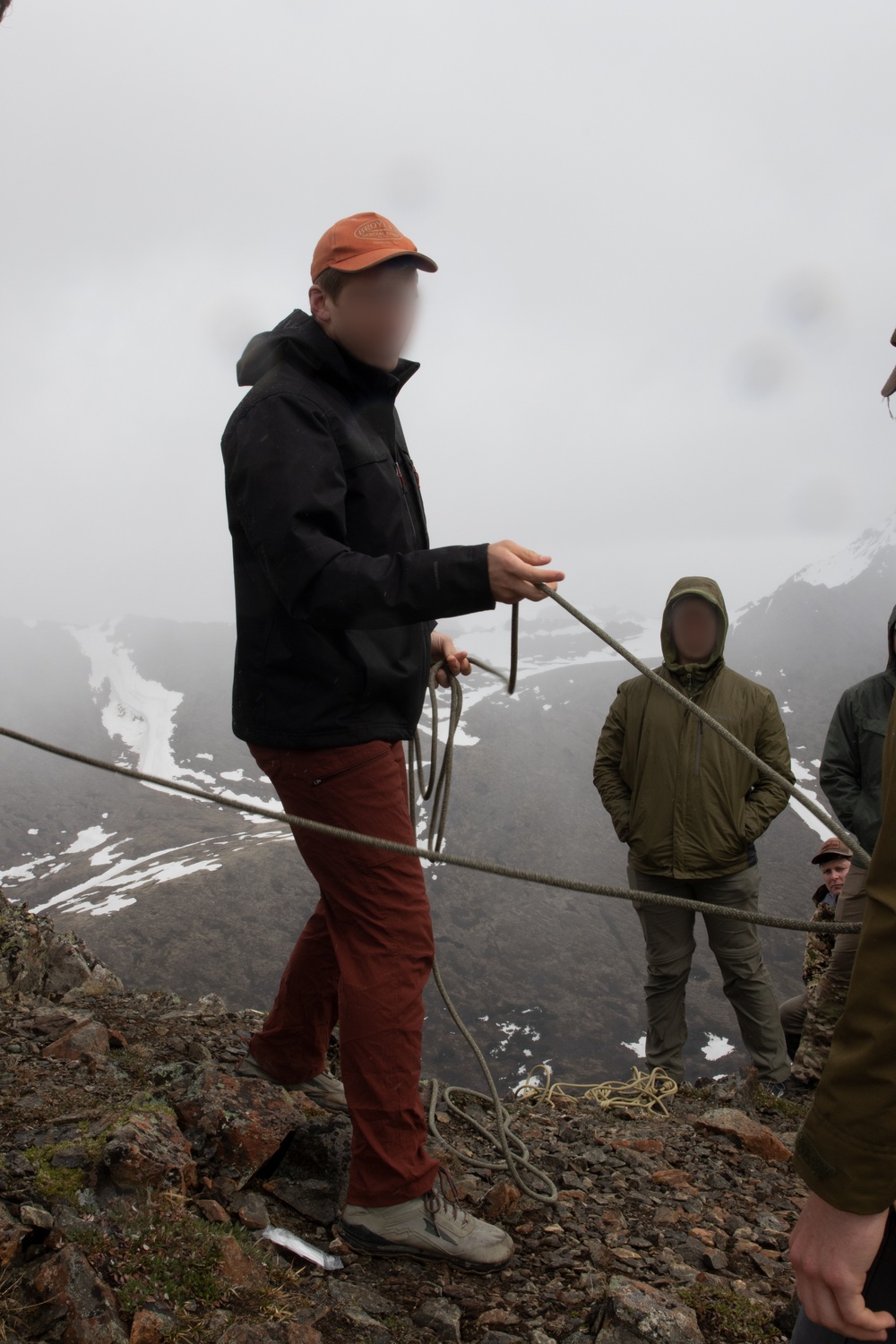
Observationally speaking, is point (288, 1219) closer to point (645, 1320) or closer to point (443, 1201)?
point (443, 1201)

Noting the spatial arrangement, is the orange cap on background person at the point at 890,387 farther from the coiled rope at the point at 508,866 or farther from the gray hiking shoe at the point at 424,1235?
the gray hiking shoe at the point at 424,1235

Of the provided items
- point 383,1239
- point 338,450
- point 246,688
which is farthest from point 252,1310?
point 338,450

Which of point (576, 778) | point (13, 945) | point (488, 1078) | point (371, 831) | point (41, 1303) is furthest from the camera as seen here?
point (576, 778)

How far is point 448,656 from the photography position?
3244 millimetres

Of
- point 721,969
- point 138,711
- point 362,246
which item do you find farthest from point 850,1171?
point 138,711

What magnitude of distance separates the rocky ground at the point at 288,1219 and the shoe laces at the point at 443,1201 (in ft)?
0.49

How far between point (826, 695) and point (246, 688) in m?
78.9

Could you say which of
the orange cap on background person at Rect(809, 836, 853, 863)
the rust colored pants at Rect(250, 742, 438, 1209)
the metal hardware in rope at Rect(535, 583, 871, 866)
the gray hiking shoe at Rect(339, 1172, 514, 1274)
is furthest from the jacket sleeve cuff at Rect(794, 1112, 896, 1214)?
the orange cap on background person at Rect(809, 836, 853, 863)

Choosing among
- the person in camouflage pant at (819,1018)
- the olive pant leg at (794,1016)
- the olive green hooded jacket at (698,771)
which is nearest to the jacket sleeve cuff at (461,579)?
the olive green hooded jacket at (698,771)

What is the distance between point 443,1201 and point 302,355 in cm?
255

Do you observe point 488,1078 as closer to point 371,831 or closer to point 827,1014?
point 371,831

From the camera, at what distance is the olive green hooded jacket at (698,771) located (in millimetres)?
4820

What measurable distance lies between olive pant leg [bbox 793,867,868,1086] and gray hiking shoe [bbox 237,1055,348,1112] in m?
2.79

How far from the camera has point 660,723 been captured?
16.4 ft
